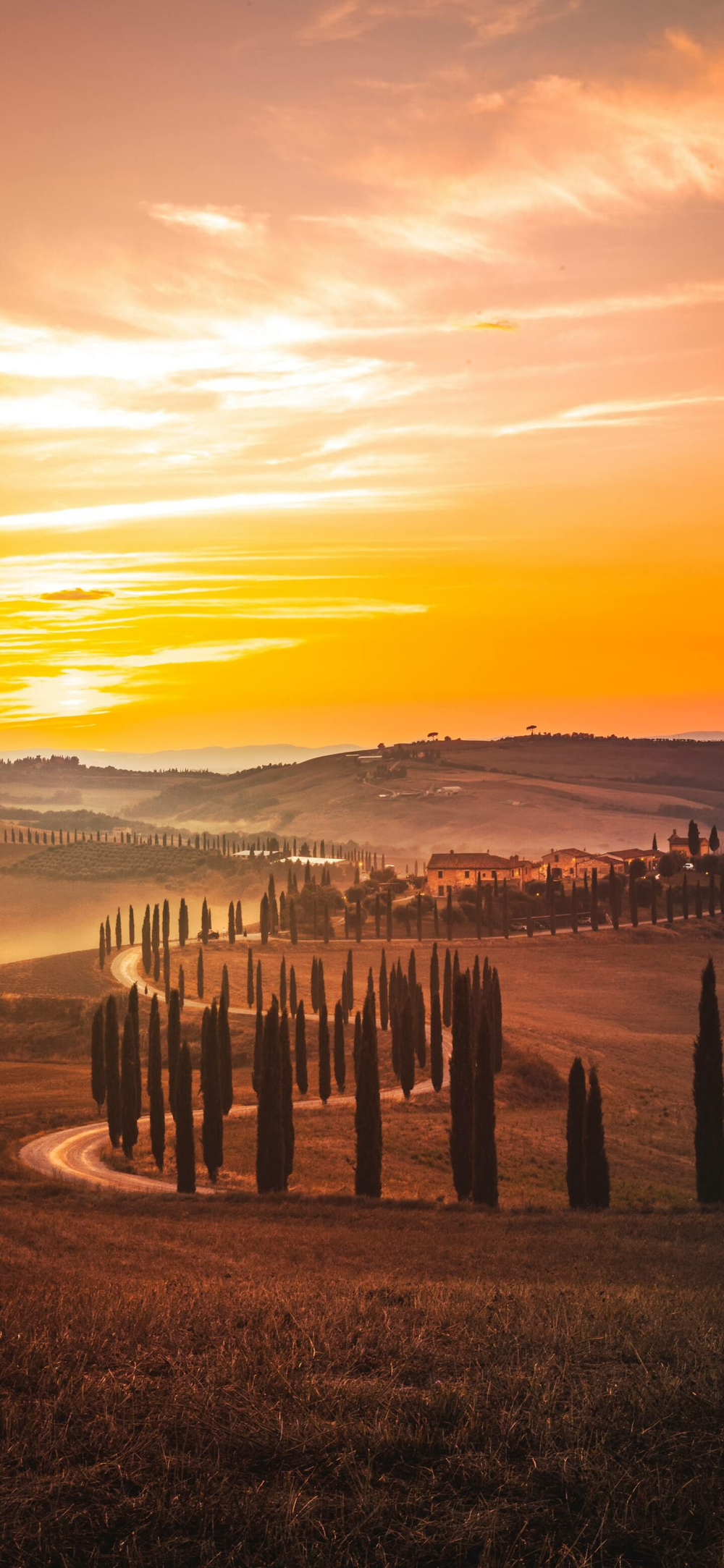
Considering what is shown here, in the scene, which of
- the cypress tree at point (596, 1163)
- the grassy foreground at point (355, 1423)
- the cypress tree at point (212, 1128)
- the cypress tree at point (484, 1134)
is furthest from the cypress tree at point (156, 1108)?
the grassy foreground at point (355, 1423)

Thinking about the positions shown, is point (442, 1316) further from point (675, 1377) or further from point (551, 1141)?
point (551, 1141)

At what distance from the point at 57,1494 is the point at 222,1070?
48.4 meters

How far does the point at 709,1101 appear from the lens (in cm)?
4300

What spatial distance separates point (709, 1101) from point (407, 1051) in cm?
2612

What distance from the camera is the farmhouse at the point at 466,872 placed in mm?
149125

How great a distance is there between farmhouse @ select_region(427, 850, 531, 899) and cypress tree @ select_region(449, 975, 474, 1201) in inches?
3898

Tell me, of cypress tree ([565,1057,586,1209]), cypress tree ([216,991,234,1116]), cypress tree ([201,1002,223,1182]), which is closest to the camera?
cypress tree ([565,1057,586,1209])

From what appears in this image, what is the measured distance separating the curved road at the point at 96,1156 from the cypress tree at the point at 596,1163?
1526cm

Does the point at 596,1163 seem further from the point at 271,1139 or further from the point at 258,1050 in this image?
the point at 258,1050

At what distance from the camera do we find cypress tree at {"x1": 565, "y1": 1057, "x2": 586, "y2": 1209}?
136 ft

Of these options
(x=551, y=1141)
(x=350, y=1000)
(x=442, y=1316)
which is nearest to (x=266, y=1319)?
(x=442, y=1316)

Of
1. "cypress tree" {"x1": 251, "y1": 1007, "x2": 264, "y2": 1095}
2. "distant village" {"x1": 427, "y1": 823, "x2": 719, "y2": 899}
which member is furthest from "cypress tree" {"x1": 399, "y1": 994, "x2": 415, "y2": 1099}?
"distant village" {"x1": 427, "y1": 823, "x2": 719, "y2": 899}

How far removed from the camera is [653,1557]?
9602 mm

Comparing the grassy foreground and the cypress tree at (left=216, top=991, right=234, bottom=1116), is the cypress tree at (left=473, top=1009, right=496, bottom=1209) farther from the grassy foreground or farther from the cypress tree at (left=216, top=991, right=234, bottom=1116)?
the grassy foreground
